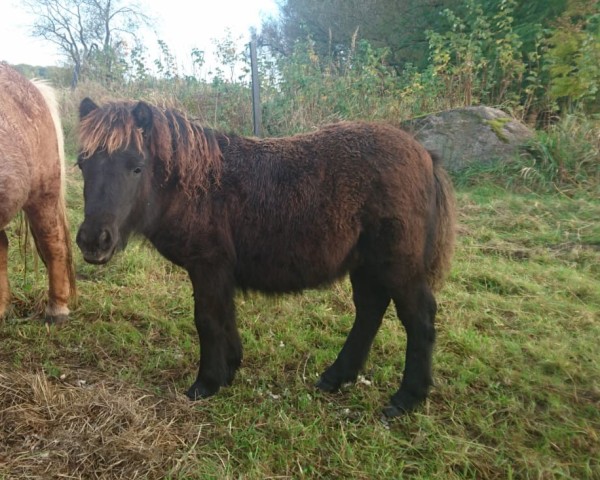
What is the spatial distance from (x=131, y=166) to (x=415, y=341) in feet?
5.94

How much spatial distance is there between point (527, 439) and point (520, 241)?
328cm

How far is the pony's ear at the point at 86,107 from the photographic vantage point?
254cm

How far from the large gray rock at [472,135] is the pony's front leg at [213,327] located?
5284mm

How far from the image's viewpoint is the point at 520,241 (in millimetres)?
5121

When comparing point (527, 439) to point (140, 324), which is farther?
point (140, 324)

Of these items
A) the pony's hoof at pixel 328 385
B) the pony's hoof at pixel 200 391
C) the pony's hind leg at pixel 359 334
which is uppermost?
the pony's hind leg at pixel 359 334

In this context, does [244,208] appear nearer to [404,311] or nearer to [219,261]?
[219,261]

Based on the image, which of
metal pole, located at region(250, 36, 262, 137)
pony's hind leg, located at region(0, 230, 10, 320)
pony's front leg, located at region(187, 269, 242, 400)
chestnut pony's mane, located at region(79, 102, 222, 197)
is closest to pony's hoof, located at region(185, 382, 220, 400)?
pony's front leg, located at region(187, 269, 242, 400)

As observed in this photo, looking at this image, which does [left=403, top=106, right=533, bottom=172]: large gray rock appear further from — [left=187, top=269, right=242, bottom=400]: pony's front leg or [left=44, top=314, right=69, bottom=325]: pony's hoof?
[left=44, top=314, right=69, bottom=325]: pony's hoof

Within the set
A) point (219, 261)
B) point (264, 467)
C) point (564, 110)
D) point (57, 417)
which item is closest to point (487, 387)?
point (264, 467)

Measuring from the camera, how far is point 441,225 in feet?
8.95

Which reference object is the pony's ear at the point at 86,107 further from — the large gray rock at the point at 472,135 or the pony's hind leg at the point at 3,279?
the large gray rock at the point at 472,135

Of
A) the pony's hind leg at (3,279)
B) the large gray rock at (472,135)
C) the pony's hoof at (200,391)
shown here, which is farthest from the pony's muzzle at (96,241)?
the large gray rock at (472,135)

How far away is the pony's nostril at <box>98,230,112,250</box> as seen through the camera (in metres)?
2.18
